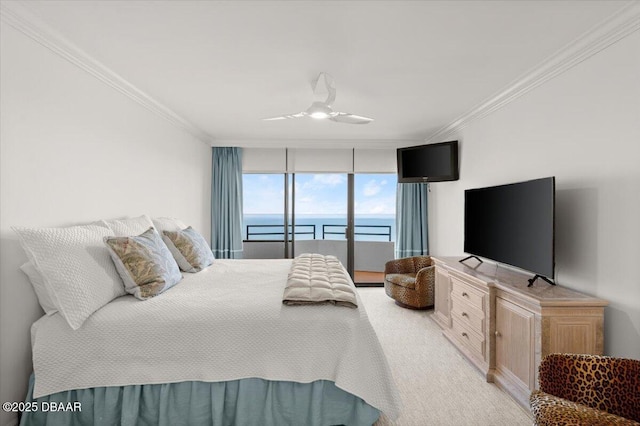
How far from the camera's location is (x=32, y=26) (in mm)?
2109

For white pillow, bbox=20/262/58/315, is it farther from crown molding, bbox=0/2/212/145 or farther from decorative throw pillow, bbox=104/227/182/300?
crown molding, bbox=0/2/212/145

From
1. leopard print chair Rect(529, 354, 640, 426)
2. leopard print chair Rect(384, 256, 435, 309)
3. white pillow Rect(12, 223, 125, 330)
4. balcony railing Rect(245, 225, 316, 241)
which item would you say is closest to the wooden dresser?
leopard print chair Rect(529, 354, 640, 426)

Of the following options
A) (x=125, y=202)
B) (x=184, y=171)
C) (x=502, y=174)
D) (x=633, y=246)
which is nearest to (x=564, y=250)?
(x=633, y=246)

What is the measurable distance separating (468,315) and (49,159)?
352 centimetres

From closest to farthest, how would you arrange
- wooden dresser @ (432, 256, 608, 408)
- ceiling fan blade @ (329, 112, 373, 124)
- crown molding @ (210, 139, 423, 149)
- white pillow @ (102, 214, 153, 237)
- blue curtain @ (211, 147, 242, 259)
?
1. wooden dresser @ (432, 256, 608, 408)
2. white pillow @ (102, 214, 153, 237)
3. ceiling fan blade @ (329, 112, 373, 124)
4. crown molding @ (210, 139, 423, 149)
5. blue curtain @ (211, 147, 242, 259)

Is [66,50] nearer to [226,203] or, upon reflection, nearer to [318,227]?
[226,203]

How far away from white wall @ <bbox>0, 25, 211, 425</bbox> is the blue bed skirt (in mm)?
408

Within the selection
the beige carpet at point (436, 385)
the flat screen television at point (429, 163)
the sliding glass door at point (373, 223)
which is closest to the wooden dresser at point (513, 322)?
the beige carpet at point (436, 385)

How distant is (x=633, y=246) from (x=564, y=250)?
571mm

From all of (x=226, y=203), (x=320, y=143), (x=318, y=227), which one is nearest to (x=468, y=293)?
(x=320, y=143)

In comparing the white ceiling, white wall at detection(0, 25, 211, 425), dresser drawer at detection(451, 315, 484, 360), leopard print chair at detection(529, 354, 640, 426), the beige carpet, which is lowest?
the beige carpet

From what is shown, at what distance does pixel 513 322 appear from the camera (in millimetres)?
2475

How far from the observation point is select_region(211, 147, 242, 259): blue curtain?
568 cm

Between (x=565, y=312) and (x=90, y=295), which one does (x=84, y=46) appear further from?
(x=565, y=312)
